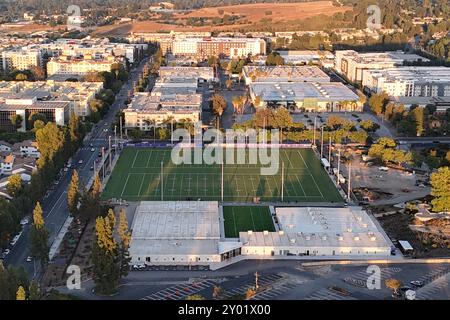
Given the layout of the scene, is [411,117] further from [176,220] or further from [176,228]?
[176,228]

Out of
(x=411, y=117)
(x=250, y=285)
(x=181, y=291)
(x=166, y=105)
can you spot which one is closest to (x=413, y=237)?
(x=250, y=285)

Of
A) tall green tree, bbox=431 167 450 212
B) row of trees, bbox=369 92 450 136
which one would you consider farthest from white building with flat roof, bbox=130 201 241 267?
row of trees, bbox=369 92 450 136

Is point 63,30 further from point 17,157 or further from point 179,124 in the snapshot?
point 17,157

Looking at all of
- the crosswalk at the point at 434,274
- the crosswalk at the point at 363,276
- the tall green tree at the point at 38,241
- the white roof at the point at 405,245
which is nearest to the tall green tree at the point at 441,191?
the white roof at the point at 405,245

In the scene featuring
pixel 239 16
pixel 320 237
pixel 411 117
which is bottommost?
pixel 320 237

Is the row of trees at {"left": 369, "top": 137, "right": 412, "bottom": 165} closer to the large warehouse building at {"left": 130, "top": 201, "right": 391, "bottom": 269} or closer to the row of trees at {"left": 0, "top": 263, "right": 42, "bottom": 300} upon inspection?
the large warehouse building at {"left": 130, "top": 201, "right": 391, "bottom": 269}

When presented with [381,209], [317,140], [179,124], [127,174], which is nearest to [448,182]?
[381,209]
